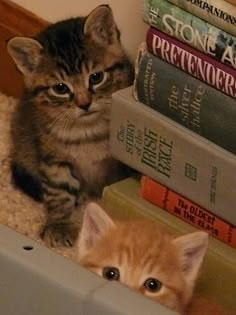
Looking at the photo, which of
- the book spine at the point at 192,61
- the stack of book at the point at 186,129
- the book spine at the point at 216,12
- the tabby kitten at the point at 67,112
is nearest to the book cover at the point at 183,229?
the stack of book at the point at 186,129

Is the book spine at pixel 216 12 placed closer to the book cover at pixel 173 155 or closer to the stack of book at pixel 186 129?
the stack of book at pixel 186 129

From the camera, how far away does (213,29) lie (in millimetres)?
1447

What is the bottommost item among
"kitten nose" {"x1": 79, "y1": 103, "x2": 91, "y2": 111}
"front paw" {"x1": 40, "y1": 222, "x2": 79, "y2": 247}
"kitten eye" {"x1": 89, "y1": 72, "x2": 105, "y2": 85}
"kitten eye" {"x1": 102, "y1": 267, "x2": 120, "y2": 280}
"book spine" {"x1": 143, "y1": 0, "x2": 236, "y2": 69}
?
"front paw" {"x1": 40, "y1": 222, "x2": 79, "y2": 247}

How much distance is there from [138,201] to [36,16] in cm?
63

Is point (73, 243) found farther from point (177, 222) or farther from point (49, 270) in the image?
point (49, 270)

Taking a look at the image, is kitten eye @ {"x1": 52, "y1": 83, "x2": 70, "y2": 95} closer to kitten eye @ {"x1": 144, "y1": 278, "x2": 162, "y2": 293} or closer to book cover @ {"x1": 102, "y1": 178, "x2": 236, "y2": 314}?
book cover @ {"x1": 102, "y1": 178, "x2": 236, "y2": 314}

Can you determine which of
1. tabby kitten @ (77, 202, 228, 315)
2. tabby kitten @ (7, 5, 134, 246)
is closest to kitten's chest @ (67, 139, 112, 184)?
tabby kitten @ (7, 5, 134, 246)

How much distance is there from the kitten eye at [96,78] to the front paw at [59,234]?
0.31m

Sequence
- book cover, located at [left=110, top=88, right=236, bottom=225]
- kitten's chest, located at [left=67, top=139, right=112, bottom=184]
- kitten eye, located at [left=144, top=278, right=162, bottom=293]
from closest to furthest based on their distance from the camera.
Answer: kitten eye, located at [left=144, top=278, right=162, bottom=293], book cover, located at [left=110, top=88, right=236, bottom=225], kitten's chest, located at [left=67, top=139, right=112, bottom=184]

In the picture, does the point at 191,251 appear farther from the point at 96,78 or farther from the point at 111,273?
the point at 96,78

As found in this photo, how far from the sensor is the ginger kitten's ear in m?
1.45

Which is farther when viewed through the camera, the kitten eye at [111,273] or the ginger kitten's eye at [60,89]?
the ginger kitten's eye at [60,89]

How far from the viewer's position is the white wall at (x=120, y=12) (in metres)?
1.84

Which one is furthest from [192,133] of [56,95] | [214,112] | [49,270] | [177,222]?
[49,270]
